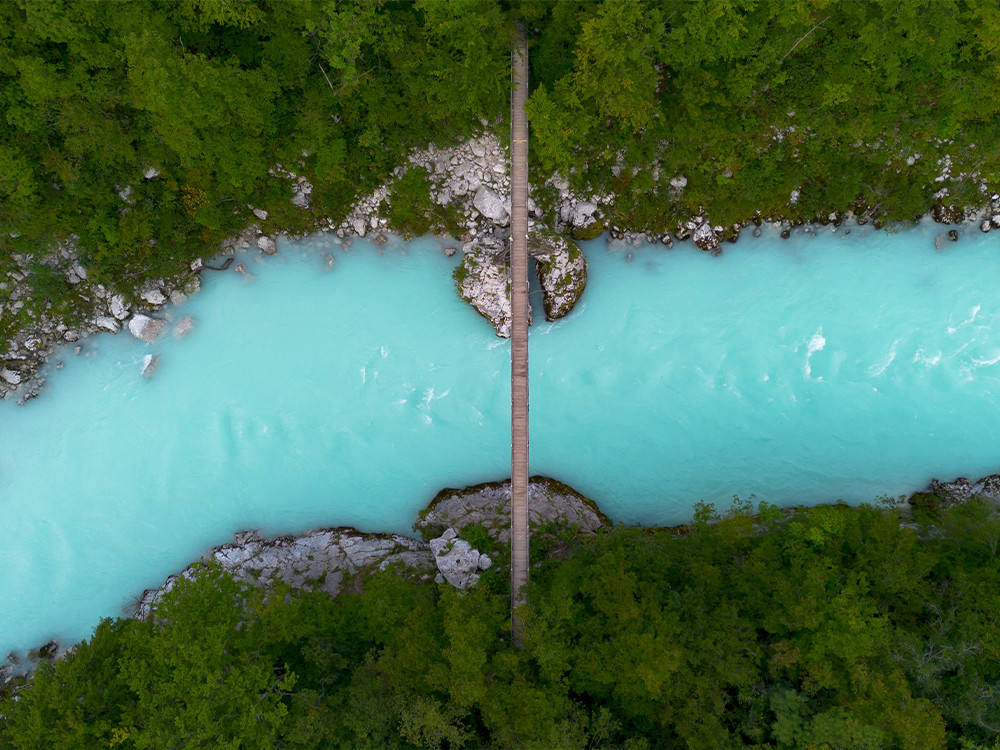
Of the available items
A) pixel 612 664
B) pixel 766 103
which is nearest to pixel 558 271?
pixel 766 103

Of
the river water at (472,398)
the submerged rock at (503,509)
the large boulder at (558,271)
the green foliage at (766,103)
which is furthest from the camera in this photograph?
the river water at (472,398)

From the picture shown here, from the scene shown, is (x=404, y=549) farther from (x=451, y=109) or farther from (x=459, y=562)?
(x=451, y=109)

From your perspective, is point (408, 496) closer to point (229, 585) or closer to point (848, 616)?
point (229, 585)

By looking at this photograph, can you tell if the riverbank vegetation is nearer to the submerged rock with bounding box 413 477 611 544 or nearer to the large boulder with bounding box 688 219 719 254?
the large boulder with bounding box 688 219 719 254

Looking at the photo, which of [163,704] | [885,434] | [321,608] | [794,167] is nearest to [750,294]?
[794,167]

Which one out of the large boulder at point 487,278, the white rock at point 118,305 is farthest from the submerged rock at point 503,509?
the white rock at point 118,305

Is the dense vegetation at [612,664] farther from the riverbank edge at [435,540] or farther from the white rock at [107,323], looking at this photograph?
the white rock at [107,323]
